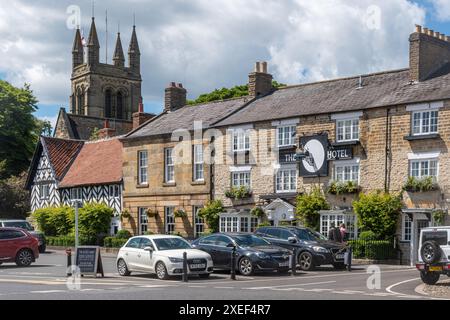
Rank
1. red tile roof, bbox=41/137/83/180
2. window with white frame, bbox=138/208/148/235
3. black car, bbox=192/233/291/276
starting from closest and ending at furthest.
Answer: black car, bbox=192/233/291/276
window with white frame, bbox=138/208/148/235
red tile roof, bbox=41/137/83/180

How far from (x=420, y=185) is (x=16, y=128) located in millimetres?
42444

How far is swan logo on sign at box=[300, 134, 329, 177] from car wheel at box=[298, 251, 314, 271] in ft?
29.3

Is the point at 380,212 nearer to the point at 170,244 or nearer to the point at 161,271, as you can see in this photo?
the point at 170,244

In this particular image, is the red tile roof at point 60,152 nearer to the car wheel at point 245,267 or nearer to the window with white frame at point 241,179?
the window with white frame at point 241,179

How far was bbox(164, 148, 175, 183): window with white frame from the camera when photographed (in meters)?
43.7

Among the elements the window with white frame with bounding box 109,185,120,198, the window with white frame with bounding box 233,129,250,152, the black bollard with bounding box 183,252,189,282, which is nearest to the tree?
the window with white frame with bounding box 109,185,120,198

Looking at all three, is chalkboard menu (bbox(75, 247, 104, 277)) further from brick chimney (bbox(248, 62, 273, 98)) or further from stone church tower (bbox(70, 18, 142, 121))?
stone church tower (bbox(70, 18, 142, 121))

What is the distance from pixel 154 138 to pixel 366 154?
1439 cm

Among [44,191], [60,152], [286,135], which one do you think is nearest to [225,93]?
[60,152]

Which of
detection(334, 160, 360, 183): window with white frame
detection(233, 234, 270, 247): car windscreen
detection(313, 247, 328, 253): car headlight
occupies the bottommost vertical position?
detection(313, 247, 328, 253): car headlight

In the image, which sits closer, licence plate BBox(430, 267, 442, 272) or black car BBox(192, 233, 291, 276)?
licence plate BBox(430, 267, 442, 272)

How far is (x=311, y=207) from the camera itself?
1415 inches
